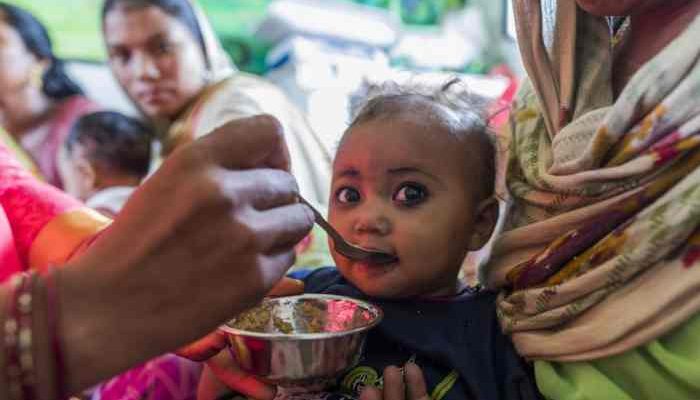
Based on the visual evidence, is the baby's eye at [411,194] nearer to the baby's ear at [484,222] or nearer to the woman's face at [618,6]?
the baby's ear at [484,222]

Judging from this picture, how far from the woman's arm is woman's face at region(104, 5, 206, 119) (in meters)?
1.76

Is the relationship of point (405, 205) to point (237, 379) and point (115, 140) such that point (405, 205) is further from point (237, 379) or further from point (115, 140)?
point (115, 140)

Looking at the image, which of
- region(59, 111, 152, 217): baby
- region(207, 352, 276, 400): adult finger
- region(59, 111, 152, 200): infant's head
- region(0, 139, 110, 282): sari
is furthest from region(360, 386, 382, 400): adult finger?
region(59, 111, 152, 200): infant's head

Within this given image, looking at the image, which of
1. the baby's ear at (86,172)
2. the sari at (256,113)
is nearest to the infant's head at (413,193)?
the sari at (256,113)

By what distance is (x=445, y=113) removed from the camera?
917 millimetres

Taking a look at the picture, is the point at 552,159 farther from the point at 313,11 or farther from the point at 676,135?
the point at 313,11

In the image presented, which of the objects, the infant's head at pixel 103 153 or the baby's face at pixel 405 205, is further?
the infant's head at pixel 103 153

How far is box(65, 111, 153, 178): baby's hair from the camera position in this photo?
223cm

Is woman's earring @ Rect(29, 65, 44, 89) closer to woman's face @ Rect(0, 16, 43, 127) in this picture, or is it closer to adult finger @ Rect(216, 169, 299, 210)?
woman's face @ Rect(0, 16, 43, 127)

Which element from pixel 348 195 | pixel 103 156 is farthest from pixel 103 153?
pixel 348 195

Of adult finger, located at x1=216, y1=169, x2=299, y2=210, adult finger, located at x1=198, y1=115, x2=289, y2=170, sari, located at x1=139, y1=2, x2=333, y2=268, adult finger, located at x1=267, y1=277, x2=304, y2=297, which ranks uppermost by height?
adult finger, located at x1=198, y1=115, x2=289, y2=170

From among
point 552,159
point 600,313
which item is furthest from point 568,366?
point 552,159

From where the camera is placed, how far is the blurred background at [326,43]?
91.7 inches

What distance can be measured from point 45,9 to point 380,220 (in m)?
1.90
